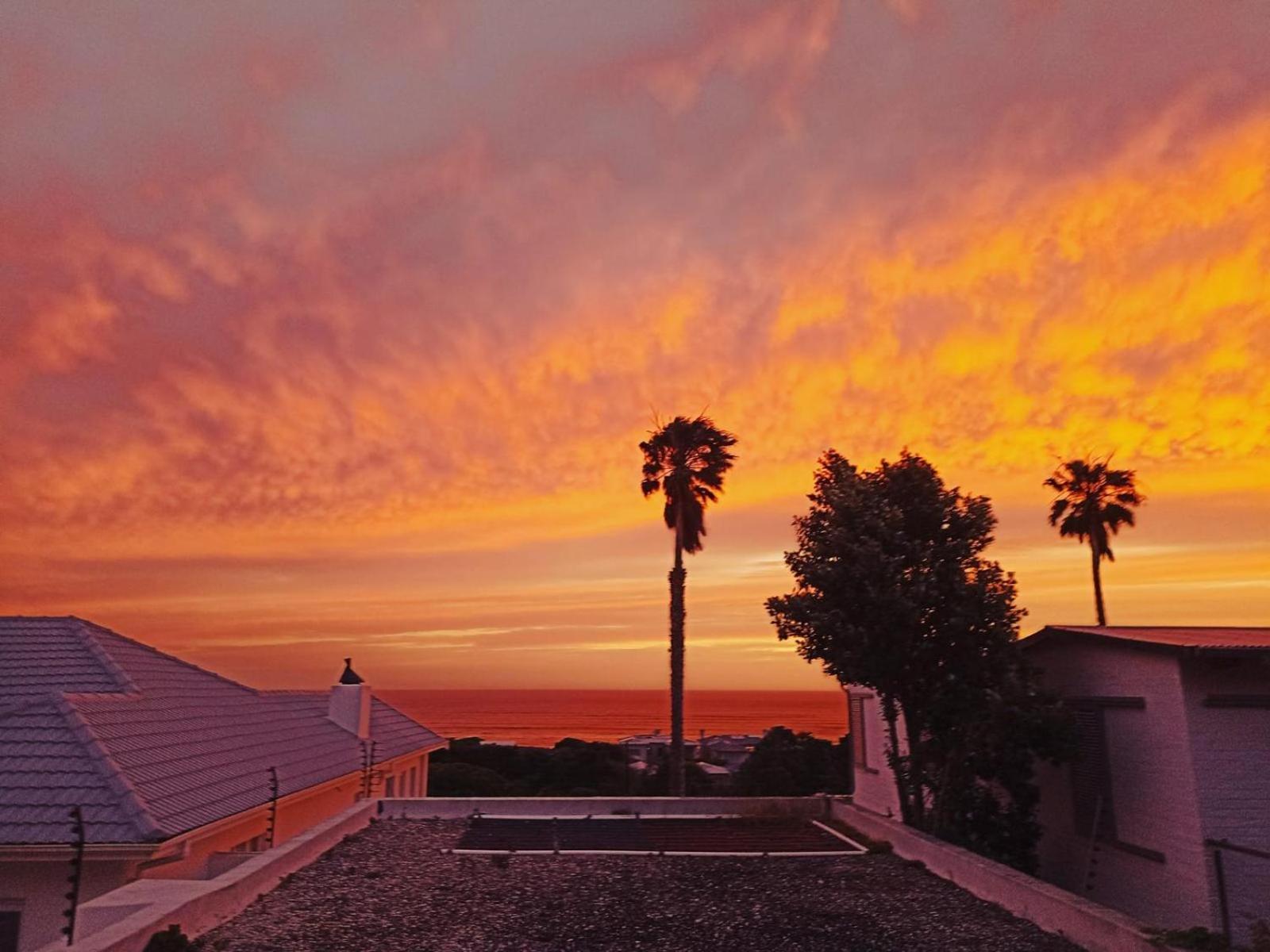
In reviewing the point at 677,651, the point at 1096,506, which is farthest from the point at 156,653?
the point at 1096,506

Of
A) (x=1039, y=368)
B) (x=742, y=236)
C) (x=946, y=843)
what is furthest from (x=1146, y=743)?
(x=742, y=236)

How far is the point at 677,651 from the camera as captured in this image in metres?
29.7

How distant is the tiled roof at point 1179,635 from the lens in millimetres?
11750

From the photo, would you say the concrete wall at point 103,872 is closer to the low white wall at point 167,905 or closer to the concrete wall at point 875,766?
the low white wall at point 167,905

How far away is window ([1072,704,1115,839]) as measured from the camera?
13406 millimetres

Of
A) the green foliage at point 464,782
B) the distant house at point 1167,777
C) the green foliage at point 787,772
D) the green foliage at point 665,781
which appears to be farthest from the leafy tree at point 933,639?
the green foliage at point 464,782

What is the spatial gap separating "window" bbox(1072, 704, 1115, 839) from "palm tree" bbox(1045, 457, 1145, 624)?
31.8 meters

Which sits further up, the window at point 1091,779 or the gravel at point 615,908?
the window at point 1091,779

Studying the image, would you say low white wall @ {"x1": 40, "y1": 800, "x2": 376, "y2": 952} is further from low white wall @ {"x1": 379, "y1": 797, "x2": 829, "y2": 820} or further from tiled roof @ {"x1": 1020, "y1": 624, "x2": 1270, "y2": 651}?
tiled roof @ {"x1": 1020, "y1": 624, "x2": 1270, "y2": 651}

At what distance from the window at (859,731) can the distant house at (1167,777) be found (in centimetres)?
630

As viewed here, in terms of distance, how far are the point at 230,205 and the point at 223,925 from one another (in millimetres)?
13290

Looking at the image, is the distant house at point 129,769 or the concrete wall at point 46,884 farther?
the distant house at point 129,769

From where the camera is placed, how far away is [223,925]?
367 inches

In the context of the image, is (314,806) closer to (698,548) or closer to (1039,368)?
(698,548)
